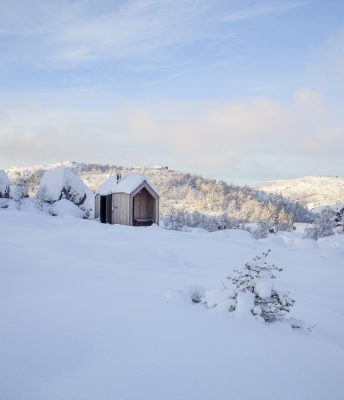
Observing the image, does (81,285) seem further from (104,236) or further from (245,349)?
(104,236)

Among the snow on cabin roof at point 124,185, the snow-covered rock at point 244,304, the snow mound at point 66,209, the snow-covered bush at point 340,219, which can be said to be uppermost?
the snow on cabin roof at point 124,185

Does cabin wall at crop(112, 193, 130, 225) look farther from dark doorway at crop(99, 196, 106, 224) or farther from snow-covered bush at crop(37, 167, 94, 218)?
snow-covered bush at crop(37, 167, 94, 218)

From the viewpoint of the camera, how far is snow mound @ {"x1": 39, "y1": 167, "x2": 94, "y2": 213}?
25984 mm

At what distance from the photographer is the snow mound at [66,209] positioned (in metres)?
24.4

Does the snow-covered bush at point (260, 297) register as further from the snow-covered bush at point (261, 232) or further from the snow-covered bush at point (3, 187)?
the snow-covered bush at point (261, 232)

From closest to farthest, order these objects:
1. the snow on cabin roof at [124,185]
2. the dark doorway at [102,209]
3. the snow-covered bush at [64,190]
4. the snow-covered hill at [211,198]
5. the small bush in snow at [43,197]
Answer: the snow on cabin roof at [124,185] < the dark doorway at [102,209] < the small bush in snow at [43,197] < the snow-covered bush at [64,190] < the snow-covered hill at [211,198]

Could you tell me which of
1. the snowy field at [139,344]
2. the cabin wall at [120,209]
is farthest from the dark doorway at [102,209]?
the snowy field at [139,344]

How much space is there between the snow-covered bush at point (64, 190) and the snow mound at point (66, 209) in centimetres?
58

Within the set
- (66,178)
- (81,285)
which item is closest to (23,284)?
(81,285)

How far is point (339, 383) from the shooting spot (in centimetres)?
316

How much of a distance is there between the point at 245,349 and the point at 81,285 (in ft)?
9.08

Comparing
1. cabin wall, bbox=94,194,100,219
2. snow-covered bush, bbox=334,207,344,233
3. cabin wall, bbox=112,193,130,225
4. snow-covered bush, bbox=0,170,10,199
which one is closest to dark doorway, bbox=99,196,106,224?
cabin wall, bbox=94,194,100,219

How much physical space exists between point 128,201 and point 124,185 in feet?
3.99

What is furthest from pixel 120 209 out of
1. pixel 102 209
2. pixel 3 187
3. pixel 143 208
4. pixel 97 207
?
pixel 3 187
